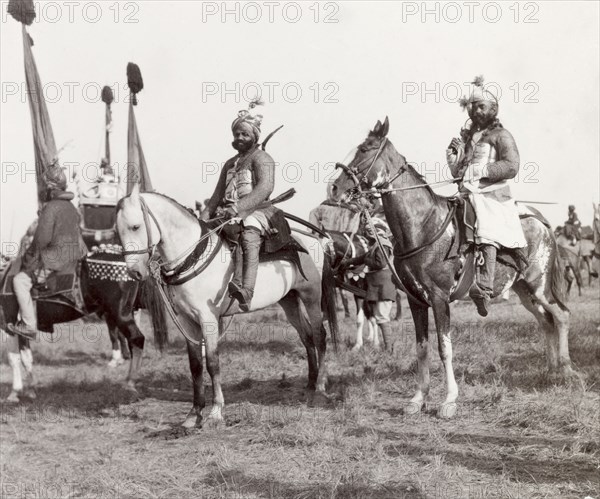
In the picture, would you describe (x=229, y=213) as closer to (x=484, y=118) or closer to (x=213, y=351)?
(x=213, y=351)

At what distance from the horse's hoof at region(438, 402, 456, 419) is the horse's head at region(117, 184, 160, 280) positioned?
3280mm

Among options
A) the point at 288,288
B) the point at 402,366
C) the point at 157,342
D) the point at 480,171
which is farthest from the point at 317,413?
the point at 157,342

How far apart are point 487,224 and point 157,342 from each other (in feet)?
18.7

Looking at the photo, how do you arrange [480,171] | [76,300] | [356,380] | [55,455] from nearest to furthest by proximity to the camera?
[55,455] < [480,171] < [356,380] < [76,300]

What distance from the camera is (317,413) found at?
711 centimetres

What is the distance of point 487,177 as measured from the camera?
690 centimetres

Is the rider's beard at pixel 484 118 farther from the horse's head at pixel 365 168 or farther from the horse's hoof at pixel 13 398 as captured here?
the horse's hoof at pixel 13 398

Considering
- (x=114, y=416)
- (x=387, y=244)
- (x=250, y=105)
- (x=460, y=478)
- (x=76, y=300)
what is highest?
(x=250, y=105)

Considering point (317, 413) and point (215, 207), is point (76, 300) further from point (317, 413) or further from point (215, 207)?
point (317, 413)

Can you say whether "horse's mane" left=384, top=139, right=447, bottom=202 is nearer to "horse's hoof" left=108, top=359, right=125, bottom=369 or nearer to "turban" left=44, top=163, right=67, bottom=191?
"turban" left=44, top=163, right=67, bottom=191

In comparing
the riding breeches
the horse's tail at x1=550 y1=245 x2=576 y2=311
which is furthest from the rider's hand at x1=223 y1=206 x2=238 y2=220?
the horse's tail at x1=550 y1=245 x2=576 y2=311

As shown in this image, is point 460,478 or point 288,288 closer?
point 460,478

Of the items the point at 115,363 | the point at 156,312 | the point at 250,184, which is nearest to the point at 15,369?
the point at 156,312

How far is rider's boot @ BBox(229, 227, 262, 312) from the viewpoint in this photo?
22.5 feet
